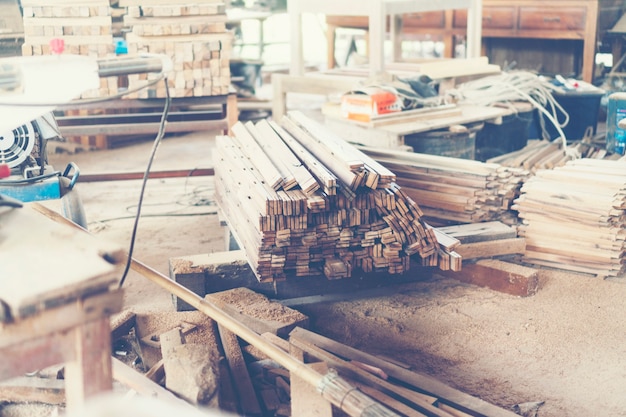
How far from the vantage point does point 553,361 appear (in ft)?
11.7

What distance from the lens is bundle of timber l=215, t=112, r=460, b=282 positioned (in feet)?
11.8

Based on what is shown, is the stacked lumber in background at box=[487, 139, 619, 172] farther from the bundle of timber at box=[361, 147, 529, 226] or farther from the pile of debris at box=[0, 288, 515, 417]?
the pile of debris at box=[0, 288, 515, 417]

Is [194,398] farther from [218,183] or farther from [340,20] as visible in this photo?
[340,20]

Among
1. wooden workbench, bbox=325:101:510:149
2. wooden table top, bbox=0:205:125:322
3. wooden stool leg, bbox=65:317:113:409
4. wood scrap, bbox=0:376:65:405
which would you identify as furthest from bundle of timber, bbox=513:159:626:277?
wooden stool leg, bbox=65:317:113:409

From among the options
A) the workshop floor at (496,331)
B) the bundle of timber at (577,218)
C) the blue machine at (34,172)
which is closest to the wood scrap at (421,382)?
the workshop floor at (496,331)

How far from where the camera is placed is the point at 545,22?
8352 millimetres

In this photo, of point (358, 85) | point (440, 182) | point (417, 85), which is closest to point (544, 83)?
point (417, 85)

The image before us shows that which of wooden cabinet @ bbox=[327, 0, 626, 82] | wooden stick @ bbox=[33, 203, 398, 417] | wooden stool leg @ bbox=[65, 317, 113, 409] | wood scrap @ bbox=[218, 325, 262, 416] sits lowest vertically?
wood scrap @ bbox=[218, 325, 262, 416]

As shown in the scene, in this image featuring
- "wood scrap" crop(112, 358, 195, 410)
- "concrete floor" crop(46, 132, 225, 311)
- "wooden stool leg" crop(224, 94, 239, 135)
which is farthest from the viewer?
"wooden stool leg" crop(224, 94, 239, 135)

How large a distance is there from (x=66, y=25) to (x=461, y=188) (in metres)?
2.93

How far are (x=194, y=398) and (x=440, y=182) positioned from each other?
2.43m

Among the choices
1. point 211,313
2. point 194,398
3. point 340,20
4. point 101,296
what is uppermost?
point 340,20

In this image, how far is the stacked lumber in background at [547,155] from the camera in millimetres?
5816

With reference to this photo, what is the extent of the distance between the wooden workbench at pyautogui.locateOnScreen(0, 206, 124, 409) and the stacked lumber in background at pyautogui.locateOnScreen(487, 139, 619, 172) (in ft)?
13.8
